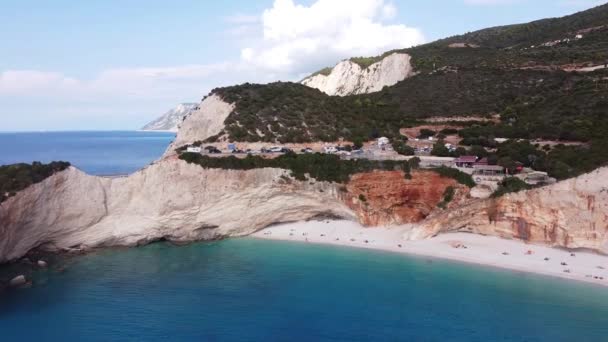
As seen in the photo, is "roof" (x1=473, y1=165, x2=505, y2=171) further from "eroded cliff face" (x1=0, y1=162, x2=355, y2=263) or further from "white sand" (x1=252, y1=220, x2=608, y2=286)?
"eroded cliff face" (x1=0, y1=162, x2=355, y2=263)

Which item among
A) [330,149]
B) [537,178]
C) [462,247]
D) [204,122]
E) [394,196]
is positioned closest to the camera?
[462,247]

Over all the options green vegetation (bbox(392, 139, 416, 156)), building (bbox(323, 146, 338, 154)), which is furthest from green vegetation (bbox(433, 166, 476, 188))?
building (bbox(323, 146, 338, 154))

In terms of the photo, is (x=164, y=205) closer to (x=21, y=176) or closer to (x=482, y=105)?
(x=21, y=176)

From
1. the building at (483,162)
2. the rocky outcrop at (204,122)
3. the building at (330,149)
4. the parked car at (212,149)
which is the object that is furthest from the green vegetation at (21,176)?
the building at (483,162)

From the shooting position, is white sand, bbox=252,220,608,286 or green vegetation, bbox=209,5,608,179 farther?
green vegetation, bbox=209,5,608,179

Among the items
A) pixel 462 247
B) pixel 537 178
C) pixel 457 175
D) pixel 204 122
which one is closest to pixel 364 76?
pixel 204 122

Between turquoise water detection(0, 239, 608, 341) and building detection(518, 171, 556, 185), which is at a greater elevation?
building detection(518, 171, 556, 185)

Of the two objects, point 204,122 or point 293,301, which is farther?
point 204,122
